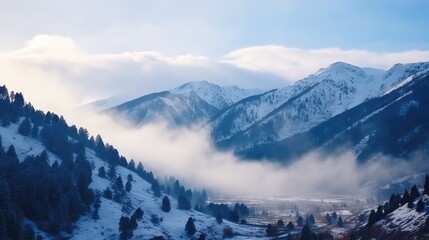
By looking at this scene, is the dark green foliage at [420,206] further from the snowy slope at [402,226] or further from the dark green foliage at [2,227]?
the dark green foliage at [2,227]

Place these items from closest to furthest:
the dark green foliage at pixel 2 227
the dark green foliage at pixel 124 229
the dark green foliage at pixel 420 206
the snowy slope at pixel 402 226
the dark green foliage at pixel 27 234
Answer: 1. the dark green foliage at pixel 2 227
2. the dark green foliage at pixel 27 234
3. the snowy slope at pixel 402 226
4. the dark green foliage at pixel 420 206
5. the dark green foliage at pixel 124 229

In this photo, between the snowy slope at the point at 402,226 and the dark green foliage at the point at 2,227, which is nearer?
the dark green foliage at the point at 2,227

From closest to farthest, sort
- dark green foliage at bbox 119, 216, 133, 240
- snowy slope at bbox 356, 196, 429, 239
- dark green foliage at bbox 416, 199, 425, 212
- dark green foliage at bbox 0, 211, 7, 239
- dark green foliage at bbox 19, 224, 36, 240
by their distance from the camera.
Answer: dark green foliage at bbox 0, 211, 7, 239 → dark green foliage at bbox 19, 224, 36, 240 → snowy slope at bbox 356, 196, 429, 239 → dark green foliage at bbox 416, 199, 425, 212 → dark green foliage at bbox 119, 216, 133, 240

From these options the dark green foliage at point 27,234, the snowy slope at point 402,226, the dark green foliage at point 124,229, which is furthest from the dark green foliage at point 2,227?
the snowy slope at point 402,226

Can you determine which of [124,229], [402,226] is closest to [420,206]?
[402,226]

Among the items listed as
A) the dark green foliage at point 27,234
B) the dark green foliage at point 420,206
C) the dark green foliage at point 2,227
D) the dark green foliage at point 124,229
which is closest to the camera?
the dark green foliage at point 2,227

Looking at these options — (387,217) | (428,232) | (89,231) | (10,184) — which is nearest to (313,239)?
(387,217)

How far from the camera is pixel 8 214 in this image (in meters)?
155

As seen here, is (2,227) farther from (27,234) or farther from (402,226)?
(402,226)

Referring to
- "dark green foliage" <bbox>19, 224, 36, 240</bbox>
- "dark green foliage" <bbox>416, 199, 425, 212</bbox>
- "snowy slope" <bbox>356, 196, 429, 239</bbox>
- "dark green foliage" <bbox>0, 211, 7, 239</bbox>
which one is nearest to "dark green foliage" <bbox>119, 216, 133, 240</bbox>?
"dark green foliage" <bbox>19, 224, 36, 240</bbox>

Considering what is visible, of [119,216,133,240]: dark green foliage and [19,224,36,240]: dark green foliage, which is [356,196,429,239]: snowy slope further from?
[19,224,36,240]: dark green foliage

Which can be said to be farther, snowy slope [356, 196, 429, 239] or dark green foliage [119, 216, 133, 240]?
dark green foliage [119, 216, 133, 240]

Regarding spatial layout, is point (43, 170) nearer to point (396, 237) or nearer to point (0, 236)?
point (0, 236)

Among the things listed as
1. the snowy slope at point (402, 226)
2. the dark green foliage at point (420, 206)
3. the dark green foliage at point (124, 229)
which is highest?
the dark green foliage at point (420, 206)
